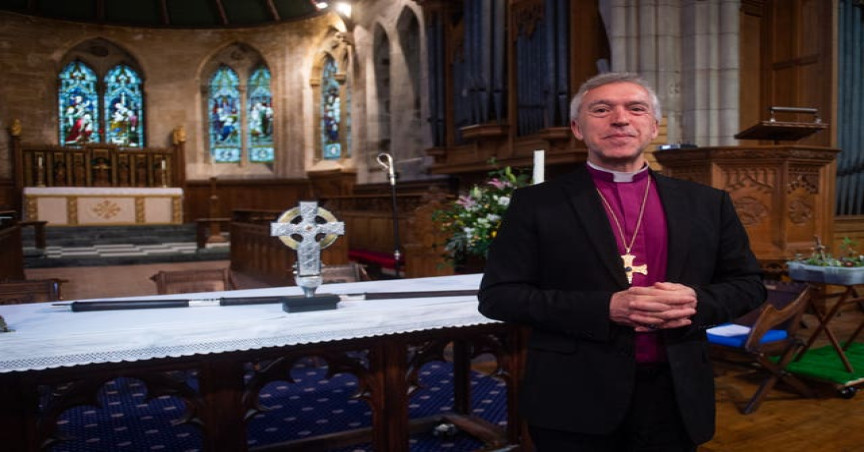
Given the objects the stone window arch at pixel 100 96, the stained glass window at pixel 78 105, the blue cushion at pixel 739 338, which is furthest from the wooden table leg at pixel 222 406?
the stained glass window at pixel 78 105

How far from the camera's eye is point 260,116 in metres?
18.9

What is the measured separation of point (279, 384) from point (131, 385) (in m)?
1.01

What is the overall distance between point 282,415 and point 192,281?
0.97 m

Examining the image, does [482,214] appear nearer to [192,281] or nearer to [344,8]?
[192,281]

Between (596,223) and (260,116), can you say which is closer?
(596,223)

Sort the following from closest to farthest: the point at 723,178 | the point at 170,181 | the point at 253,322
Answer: the point at 253,322, the point at 723,178, the point at 170,181

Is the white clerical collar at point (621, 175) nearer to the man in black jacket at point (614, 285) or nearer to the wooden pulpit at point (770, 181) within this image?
the man in black jacket at point (614, 285)

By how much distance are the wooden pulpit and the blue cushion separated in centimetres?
155

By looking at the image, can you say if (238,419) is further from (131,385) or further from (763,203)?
(763,203)

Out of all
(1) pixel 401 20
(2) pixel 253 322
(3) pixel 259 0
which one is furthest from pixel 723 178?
(3) pixel 259 0

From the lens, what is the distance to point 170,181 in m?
17.8

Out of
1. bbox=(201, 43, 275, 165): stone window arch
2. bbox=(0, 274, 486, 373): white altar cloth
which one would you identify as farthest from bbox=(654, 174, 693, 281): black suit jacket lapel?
bbox=(201, 43, 275, 165): stone window arch

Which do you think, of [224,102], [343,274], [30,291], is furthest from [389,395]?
[224,102]

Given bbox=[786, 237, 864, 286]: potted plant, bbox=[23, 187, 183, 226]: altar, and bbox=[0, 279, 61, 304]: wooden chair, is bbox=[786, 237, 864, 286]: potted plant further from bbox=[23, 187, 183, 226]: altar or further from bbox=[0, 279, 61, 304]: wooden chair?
bbox=[23, 187, 183, 226]: altar
